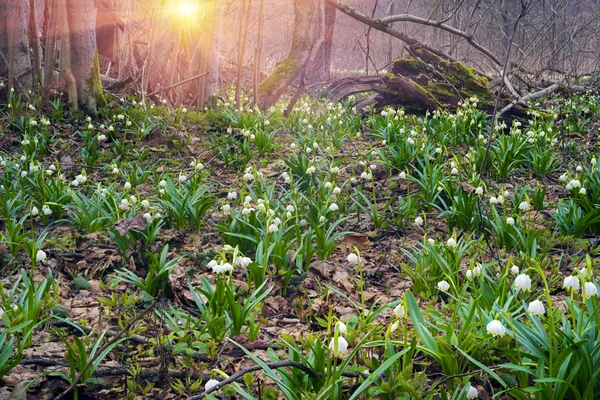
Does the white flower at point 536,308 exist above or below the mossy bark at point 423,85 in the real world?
below

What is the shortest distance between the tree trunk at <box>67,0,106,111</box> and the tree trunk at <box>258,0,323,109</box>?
9.41 ft

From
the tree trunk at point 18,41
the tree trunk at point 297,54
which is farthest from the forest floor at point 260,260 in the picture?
the tree trunk at point 297,54

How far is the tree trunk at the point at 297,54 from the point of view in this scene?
27.5 feet

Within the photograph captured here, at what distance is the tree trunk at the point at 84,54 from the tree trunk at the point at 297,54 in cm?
287

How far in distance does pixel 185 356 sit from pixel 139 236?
4.43ft

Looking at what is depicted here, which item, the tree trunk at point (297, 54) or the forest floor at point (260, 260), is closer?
the forest floor at point (260, 260)

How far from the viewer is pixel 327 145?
5.99 m

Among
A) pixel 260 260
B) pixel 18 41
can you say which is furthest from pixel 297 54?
pixel 260 260

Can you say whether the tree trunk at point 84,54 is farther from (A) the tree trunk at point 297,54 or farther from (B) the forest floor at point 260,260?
(A) the tree trunk at point 297,54

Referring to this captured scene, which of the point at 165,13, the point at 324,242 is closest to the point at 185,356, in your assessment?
the point at 324,242

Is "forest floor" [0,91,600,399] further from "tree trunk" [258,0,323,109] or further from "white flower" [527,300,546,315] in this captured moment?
"tree trunk" [258,0,323,109]

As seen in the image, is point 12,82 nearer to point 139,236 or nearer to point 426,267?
point 139,236

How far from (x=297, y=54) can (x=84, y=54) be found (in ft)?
12.0

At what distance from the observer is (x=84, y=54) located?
20.3 feet
